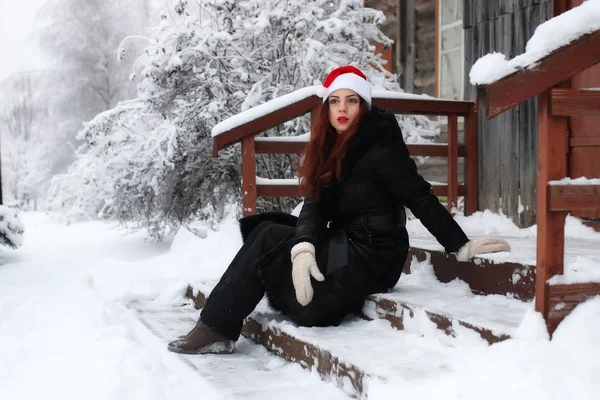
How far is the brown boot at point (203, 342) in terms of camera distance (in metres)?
3.10

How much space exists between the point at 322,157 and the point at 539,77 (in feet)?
3.94

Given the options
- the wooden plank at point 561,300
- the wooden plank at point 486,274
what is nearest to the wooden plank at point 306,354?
the wooden plank at point 561,300

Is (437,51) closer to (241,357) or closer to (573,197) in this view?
(241,357)

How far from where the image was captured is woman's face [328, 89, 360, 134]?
3.04m

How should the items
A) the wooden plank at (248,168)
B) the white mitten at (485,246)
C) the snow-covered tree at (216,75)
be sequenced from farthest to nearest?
the snow-covered tree at (216,75)
the wooden plank at (248,168)
the white mitten at (485,246)

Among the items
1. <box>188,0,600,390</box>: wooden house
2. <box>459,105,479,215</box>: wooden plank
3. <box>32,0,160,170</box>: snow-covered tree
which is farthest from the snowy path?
<box>32,0,160,170</box>: snow-covered tree

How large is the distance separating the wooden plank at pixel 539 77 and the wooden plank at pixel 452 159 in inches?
118

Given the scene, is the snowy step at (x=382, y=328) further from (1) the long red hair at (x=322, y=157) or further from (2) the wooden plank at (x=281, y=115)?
(2) the wooden plank at (x=281, y=115)

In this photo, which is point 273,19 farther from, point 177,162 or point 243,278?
point 243,278

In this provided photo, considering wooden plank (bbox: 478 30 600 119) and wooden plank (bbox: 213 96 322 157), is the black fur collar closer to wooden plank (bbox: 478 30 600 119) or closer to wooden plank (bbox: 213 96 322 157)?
wooden plank (bbox: 478 30 600 119)

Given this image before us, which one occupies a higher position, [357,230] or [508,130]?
[508,130]

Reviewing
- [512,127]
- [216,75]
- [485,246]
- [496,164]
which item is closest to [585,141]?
[512,127]

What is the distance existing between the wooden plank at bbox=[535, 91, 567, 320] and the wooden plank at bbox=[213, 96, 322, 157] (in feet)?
8.56

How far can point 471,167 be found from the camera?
17.7 ft
